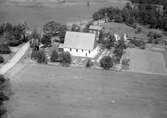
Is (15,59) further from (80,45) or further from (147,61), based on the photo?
(147,61)

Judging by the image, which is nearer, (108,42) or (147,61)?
(147,61)

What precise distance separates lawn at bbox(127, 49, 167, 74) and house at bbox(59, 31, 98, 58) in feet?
12.9

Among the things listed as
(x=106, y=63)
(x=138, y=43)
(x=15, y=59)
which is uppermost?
(x=138, y=43)

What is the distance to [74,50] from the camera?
2473 cm

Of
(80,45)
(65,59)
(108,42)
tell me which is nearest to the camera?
(65,59)

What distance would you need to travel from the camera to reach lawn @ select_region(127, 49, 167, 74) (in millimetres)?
22531

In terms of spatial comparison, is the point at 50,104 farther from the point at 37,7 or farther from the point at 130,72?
the point at 37,7

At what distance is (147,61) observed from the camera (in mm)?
24234

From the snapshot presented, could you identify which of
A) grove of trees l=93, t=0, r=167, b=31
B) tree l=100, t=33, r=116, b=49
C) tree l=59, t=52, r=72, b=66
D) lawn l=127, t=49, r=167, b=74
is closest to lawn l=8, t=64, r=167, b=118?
tree l=59, t=52, r=72, b=66

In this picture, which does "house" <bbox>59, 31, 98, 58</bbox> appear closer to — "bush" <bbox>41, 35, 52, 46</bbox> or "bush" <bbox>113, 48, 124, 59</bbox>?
"bush" <bbox>113, 48, 124, 59</bbox>

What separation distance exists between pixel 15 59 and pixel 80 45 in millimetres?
6191

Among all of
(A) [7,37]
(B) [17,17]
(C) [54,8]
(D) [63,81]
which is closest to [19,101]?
(D) [63,81]

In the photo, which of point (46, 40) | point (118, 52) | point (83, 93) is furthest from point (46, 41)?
point (83, 93)

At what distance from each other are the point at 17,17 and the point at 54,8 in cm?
1051
